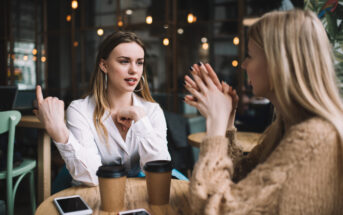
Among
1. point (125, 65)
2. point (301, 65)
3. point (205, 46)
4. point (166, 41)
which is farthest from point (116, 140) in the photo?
point (205, 46)

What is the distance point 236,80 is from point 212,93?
17.3ft

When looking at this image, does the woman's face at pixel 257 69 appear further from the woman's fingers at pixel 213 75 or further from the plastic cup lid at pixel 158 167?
the plastic cup lid at pixel 158 167

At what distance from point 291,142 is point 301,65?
0.69 ft

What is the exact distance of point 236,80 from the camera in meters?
6.07

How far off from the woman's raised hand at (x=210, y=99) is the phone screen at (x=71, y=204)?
1.64ft

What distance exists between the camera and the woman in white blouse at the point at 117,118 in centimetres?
151

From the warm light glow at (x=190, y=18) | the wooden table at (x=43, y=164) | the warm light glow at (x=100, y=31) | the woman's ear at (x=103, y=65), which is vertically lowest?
the wooden table at (x=43, y=164)

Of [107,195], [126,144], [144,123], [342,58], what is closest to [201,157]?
[107,195]

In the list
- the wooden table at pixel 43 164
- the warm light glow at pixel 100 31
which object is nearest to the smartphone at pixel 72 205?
the wooden table at pixel 43 164

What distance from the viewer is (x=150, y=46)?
6871mm

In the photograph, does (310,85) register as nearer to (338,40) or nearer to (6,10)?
(338,40)

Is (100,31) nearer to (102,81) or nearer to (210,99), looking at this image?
(102,81)

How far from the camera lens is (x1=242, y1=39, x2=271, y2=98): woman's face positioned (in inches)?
35.3

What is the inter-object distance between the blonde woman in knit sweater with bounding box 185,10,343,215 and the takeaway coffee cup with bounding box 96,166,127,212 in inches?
10.2
